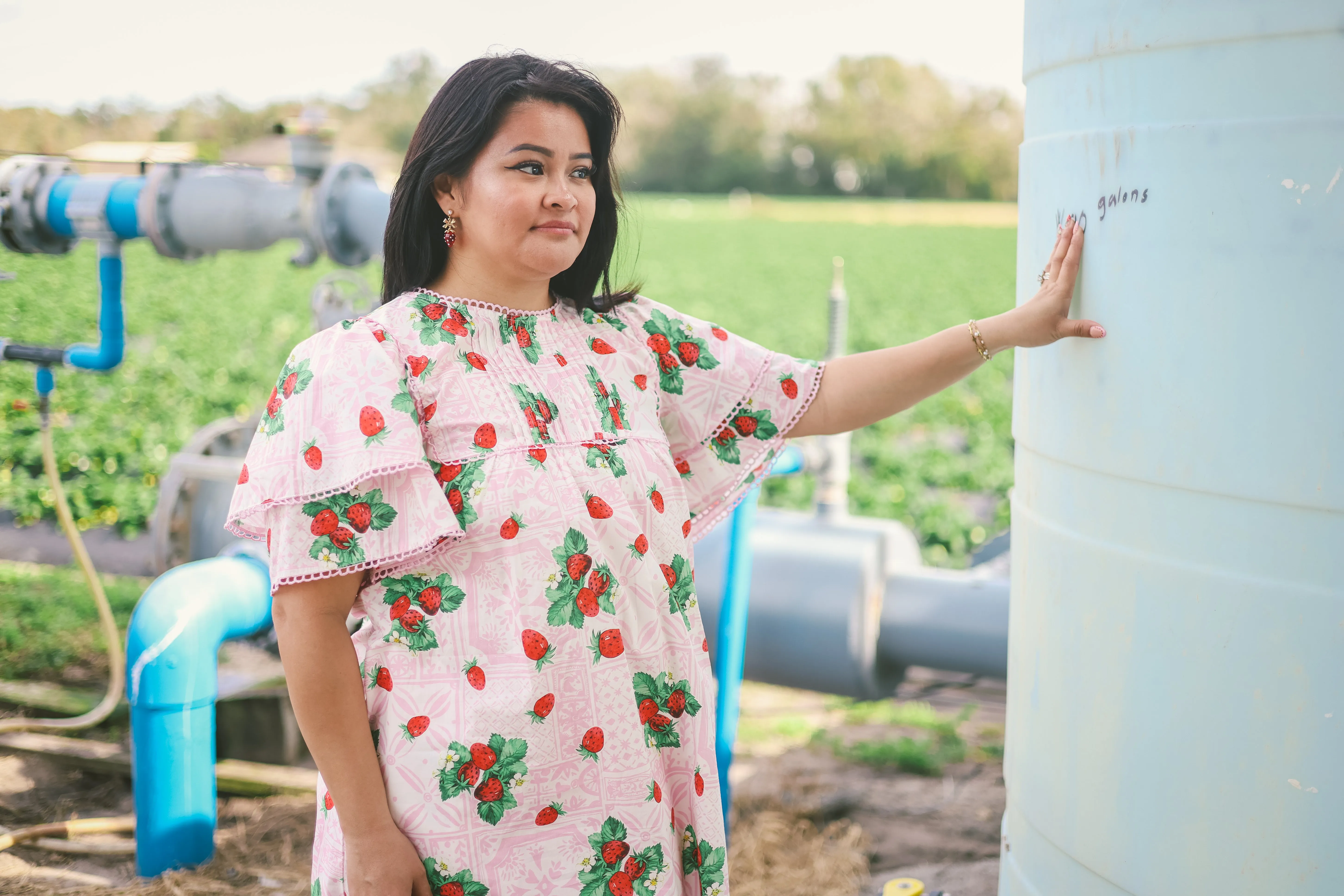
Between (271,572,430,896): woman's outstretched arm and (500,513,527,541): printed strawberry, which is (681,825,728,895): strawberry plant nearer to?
(271,572,430,896): woman's outstretched arm

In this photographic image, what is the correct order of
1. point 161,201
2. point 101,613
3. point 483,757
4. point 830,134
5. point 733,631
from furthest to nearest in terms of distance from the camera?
point 830,134
point 101,613
point 161,201
point 733,631
point 483,757

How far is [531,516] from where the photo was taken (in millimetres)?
1367

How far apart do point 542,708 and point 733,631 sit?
1.18 meters

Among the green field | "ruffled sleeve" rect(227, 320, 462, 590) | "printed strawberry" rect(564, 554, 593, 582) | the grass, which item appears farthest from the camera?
the green field

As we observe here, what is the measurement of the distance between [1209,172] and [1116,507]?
41 cm

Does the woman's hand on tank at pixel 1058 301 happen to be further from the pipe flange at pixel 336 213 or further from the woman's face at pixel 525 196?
the pipe flange at pixel 336 213

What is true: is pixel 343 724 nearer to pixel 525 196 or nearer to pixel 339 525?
pixel 339 525

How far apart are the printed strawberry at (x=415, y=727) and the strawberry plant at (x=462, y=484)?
0.80 feet

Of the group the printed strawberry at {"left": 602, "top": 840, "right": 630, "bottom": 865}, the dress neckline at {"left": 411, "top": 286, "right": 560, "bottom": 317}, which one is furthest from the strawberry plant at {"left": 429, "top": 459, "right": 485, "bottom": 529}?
the printed strawberry at {"left": 602, "top": 840, "right": 630, "bottom": 865}

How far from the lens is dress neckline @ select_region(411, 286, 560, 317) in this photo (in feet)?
4.79

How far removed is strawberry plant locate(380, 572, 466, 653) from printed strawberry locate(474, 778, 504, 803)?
18 cm

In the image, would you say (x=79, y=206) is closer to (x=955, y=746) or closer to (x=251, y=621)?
(x=251, y=621)

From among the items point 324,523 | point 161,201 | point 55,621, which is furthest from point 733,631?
point 55,621

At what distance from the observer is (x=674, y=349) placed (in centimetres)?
169
